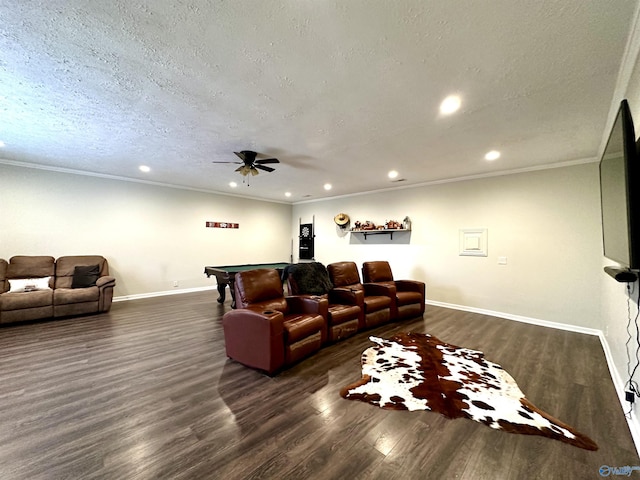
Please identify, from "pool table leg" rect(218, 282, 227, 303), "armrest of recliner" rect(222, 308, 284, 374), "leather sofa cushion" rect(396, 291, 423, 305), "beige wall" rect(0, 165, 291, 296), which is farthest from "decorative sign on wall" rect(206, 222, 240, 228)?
"leather sofa cushion" rect(396, 291, 423, 305)

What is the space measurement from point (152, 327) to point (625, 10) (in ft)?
19.3

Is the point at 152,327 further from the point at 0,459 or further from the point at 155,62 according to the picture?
the point at 155,62

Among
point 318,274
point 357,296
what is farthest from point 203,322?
point 357,296

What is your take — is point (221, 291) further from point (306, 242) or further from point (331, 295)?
point (306, 242)

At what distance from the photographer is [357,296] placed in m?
3.89

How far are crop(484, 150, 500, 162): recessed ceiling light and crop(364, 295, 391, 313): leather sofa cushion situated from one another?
112 inches

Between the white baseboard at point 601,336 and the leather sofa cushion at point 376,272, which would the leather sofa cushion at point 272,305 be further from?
the white baseboard at point 601,336

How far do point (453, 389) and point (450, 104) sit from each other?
111 inches

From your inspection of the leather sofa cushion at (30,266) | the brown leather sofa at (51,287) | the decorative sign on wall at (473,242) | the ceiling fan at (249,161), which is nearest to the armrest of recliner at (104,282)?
the brown leather sofa at (51,287)

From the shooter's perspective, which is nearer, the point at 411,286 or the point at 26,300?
the point at 26,300

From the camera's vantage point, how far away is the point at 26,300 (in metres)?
4.14

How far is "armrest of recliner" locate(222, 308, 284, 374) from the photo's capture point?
2594 millimetres

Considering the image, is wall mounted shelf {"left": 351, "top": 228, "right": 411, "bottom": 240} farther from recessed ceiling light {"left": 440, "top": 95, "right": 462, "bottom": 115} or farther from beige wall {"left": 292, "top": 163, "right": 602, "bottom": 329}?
recessed ceiling light {"left": 440, "top": 95, "right": 462, "bottom": 115}

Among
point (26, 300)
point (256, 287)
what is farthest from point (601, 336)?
point (26, 300)
